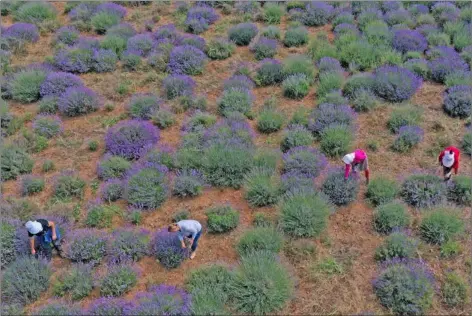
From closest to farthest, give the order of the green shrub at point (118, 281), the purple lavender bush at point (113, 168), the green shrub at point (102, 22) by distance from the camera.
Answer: the green shrub at point (118, 281) < the purple lavender bush at point (113, 168) < the green shrub at point (102, 22)

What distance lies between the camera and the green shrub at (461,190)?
912 centimetres

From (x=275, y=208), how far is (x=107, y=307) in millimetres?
3541

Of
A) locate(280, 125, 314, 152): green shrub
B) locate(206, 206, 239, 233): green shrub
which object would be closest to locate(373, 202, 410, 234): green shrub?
locate(280, 125, 314, 152): green shrub

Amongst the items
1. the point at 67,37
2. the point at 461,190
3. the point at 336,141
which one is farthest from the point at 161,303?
the point at 67,37

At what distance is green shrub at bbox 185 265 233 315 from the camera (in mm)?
7422

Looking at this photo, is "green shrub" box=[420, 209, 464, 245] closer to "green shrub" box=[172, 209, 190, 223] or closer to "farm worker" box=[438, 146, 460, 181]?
"farm worker" box=[438, 146, 460, 181]

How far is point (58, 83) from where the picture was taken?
12781 mm

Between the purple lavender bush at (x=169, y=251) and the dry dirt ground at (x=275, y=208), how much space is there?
0.40 ft

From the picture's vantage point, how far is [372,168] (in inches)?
396

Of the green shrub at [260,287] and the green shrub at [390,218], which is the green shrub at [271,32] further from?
the green shrub at [260,287]

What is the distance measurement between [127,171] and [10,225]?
97.1 inches

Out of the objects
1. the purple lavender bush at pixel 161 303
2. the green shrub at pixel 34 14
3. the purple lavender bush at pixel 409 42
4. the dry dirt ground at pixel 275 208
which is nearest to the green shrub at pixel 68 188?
the dry dirt ground at pixel 275 208

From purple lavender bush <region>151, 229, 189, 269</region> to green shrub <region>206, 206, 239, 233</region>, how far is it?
0.74 metres

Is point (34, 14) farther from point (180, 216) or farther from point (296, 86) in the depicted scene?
point (180, 216)
